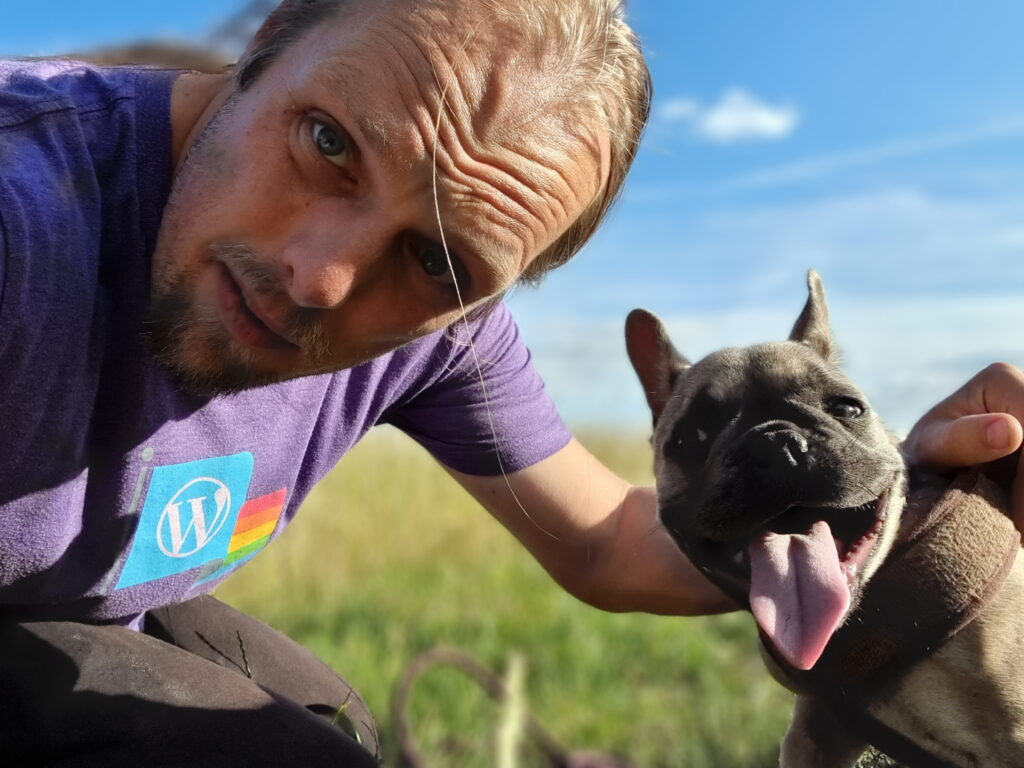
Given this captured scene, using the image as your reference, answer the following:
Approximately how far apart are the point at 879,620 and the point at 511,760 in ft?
5.03

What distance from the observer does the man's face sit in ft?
6.86

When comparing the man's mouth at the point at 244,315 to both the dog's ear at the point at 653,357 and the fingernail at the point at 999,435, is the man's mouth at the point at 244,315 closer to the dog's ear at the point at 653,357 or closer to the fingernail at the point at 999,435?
the dog's ear at the point at 653,357

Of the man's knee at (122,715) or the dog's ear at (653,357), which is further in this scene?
the dog's ear at (653,357)

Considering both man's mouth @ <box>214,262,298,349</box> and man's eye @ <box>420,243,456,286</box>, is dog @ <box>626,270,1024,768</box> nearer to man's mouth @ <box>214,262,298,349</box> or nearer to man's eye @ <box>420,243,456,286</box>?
man's eye @ <box>420,243,456,286</box>

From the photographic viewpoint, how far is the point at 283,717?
2529 millimetres

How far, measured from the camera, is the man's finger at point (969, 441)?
7.00ft

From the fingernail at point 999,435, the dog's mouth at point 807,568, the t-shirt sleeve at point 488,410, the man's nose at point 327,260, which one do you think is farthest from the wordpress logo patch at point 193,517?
the fingernail at point 999,435

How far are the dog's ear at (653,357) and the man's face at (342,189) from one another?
74cm

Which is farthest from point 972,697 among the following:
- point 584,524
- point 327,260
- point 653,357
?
point 327,260

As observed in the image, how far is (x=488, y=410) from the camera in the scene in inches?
123

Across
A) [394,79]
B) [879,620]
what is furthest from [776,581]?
[394,79]

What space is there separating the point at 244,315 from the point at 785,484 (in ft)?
3.93

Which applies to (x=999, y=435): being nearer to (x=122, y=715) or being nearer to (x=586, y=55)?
(x=586, y=55)

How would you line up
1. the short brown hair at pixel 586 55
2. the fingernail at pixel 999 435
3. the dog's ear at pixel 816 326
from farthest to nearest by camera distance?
the dog's ear at pixel 816 326, the short brown hair at pixel 586 55, the fingernail at pixel 999 435
